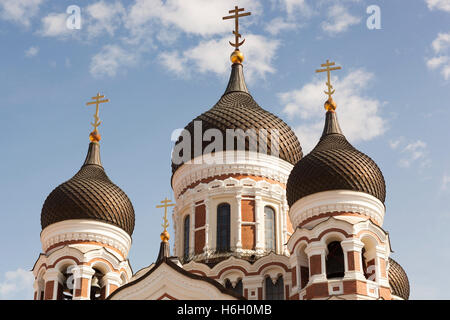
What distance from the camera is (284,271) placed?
69.3 ft

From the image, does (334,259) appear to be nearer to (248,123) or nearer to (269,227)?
(269,227)

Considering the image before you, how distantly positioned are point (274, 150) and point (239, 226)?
2.56 m

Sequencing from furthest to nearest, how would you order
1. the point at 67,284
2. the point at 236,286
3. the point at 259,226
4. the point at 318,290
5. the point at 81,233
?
the point at 259,226, the point at 236,286, the point at 81,233, the point at 67,284, the point at 318,290

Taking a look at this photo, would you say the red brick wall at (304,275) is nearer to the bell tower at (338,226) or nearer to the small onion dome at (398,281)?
the bell tower at (338,226)

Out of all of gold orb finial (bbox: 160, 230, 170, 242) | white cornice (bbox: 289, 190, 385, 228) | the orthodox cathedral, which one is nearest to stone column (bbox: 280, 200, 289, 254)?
the orthodox cathedral

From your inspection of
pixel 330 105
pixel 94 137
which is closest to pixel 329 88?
pixel 330 105

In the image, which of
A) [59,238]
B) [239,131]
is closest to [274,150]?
[239,131]

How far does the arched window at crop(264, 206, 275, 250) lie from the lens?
2255cm

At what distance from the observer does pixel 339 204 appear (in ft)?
65.1

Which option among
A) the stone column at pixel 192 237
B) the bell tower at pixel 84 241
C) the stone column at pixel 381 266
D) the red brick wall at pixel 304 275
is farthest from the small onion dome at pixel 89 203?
the stone column at pixel 381 266

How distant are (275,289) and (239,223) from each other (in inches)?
83.4

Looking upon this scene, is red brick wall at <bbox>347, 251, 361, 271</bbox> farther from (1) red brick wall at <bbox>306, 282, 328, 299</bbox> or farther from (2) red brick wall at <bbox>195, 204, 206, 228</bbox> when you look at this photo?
(2) red brick wall at <bbox>195, 204, 206, 228</bbox>

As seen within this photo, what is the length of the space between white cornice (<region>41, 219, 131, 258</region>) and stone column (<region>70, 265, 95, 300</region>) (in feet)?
2.68
